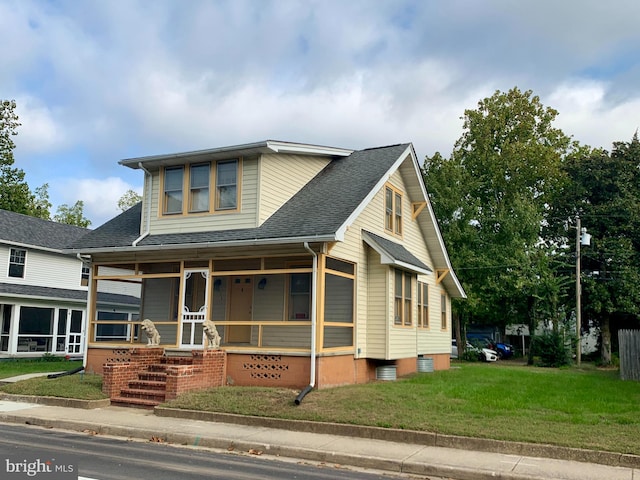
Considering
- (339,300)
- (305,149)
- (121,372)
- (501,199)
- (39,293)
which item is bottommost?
(121,372)

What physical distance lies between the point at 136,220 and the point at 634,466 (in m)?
14.7

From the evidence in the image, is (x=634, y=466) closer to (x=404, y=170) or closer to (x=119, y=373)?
(x=119, y=373)

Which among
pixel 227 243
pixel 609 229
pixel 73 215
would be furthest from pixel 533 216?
pixel 73 215

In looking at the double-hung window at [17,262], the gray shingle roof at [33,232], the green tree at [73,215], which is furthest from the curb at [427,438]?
the green tree at [73,215]

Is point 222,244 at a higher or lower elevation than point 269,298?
higher

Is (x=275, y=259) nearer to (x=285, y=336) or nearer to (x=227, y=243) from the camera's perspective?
(x=285, y=336)

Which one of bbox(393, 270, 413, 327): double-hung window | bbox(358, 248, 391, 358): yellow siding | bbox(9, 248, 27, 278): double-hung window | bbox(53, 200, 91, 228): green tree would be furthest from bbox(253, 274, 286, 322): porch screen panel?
bbox(53, 200, 91, 228): green tree

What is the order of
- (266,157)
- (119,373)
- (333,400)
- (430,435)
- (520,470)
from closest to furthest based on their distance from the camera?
(520,470) → (430,435) → (333,400) → (119,373) → (266,157)

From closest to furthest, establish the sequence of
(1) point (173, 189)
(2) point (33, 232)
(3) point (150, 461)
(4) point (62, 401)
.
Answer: (3) point (150, 461), (4) point (62, 401), (1) point (173, 189), (2) point (33, 232)

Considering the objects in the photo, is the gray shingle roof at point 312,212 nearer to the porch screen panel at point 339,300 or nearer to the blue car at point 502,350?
the porch screen panel at point 339,300

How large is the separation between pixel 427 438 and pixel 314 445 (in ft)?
6.09

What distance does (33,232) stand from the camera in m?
29.3

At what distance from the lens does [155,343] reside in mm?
15758

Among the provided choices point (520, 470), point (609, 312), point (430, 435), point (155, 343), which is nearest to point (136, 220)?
point (155, 343)
